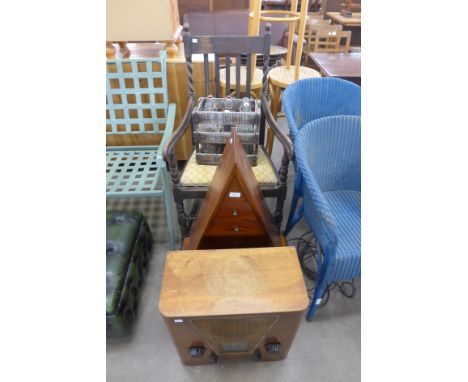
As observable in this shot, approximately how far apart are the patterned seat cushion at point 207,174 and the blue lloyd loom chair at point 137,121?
0.35 feet

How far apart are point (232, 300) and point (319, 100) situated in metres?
1.34

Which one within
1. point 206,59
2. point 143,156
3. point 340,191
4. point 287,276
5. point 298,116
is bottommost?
point 287,276

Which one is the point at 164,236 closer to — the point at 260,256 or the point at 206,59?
the point at 260,256

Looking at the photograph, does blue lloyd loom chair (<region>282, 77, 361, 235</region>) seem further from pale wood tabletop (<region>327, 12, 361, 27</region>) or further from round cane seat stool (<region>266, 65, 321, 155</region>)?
pale wood tabletop (<region>327, 12, 361, 27</region>)

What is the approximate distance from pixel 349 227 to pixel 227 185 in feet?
2.07

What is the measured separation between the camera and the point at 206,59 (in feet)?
4.98

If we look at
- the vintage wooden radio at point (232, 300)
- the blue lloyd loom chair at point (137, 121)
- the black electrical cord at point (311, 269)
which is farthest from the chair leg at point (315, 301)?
the blue lloyd loom chair at point (137, 121)

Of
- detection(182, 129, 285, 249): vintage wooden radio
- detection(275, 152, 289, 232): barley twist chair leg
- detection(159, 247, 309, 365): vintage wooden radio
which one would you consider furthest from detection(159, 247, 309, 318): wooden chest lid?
detection(275, 152, 289, 232): barley twist chair leg

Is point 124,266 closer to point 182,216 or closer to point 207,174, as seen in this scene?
point 182,216

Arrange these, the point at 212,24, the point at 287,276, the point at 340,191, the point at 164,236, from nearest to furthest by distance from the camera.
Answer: the point at 287,276 → the point at 340,191 → the point at 164,236 → the point at 212,24

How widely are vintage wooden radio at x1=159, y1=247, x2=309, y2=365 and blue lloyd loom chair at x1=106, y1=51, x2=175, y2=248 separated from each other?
21.6 inches

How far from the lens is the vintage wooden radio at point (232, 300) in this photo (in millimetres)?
862

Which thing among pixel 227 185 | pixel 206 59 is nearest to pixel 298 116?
pixel 206 59

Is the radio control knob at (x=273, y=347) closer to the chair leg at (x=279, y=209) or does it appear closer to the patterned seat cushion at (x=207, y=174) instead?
the chair leg at (x=279, y=209)
